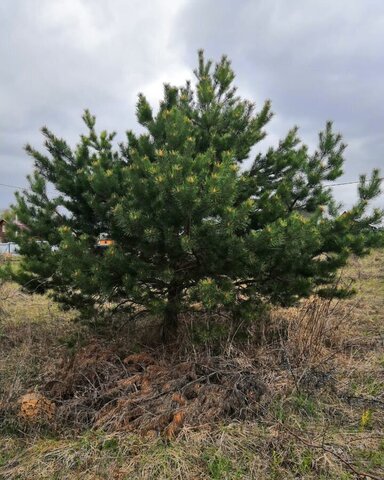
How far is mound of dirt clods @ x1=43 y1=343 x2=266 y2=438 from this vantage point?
3.40 m

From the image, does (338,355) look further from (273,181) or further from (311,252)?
(273,181)

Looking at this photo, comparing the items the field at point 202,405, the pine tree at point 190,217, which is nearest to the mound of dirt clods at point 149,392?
the field at point 202,405

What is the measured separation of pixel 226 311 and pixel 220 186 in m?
Answer: 1.69

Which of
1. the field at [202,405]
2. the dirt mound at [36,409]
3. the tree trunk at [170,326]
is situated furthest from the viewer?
the tree trunk at [170,326]

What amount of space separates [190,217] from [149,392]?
156 cm

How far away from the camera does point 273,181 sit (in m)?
5.28

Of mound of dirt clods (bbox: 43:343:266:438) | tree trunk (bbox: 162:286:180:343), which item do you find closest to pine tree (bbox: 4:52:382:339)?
tree trunk (bbox: 162:286:180:343)

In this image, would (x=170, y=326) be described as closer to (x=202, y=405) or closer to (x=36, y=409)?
(x=202, y=405)

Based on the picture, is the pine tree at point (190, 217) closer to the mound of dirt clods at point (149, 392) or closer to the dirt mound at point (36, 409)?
the mound of dirt clods at point (149, 392)

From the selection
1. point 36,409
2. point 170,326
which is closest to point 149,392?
point 36,409

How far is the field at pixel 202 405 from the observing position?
9.63 feet

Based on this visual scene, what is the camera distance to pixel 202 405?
3510 mm

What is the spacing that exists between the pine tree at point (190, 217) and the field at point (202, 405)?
0.46m


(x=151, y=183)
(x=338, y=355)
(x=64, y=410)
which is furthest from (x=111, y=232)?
(x=338, y=355)
